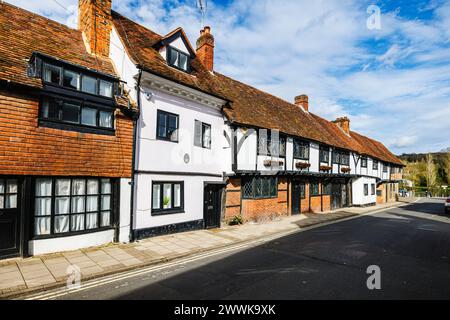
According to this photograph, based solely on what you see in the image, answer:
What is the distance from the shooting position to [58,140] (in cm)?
777

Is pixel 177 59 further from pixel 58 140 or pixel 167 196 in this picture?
pixel 58 140

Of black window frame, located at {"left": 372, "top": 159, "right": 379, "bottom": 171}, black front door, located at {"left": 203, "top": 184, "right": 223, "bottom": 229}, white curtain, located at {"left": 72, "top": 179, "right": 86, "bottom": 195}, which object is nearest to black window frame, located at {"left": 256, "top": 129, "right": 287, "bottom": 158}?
black front door, located at {"left": 203, "top": 184, "right": 223, "bottom": 229}

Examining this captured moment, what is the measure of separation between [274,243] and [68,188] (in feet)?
25.0

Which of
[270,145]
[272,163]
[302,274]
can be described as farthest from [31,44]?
[272,163]

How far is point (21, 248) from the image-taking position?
7.05 meters

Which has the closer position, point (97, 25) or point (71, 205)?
point (71, 205)

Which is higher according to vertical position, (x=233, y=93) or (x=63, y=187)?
(x=233, y=93)

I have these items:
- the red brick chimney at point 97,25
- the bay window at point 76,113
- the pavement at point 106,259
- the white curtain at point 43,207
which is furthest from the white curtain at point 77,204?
the red brick chimney at point 97,25

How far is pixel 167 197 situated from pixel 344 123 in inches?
978

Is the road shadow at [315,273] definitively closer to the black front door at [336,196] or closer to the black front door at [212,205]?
the black front door at [212,205]

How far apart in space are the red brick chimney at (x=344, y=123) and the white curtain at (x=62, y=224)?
27941mm

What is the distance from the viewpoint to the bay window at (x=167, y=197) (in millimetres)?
10266

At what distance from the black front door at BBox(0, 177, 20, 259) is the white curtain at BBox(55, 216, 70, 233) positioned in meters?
0.95
